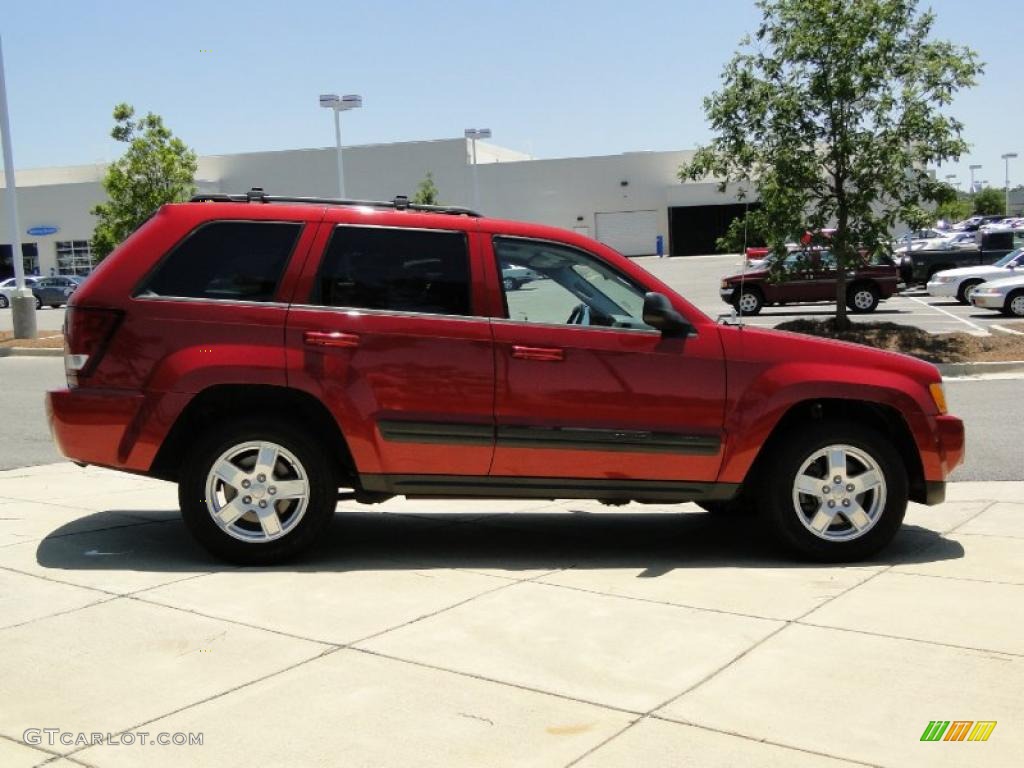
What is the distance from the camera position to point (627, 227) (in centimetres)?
7312

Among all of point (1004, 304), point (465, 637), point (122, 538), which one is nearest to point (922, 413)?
point (465, 637)

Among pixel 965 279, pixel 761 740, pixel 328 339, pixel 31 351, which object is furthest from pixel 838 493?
pixel 965 279

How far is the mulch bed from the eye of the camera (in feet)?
59.3

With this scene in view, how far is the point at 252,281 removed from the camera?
6.07 metres

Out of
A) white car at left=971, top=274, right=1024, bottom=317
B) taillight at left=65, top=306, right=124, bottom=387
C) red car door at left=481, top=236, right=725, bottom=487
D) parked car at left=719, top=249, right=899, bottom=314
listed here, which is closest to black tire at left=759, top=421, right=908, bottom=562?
red car door at left=481, top=236, right=725, bottom=487

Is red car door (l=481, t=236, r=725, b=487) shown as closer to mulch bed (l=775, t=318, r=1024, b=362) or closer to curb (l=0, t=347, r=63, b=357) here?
mulch bed (l=775, t=318, r=1024, b=362)

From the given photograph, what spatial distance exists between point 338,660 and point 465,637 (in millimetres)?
581

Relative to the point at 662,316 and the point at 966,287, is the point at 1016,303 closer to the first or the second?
the point at 966,287

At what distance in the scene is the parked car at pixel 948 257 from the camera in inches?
1328

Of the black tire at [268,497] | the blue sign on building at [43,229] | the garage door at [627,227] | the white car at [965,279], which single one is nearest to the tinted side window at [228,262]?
the black tire at [268,497]

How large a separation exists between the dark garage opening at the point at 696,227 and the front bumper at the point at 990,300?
45.4m

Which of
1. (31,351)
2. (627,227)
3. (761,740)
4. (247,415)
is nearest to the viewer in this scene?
(761,740)

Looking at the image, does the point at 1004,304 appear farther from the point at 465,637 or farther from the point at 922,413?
the point at 465,637

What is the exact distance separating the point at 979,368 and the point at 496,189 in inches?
2253
